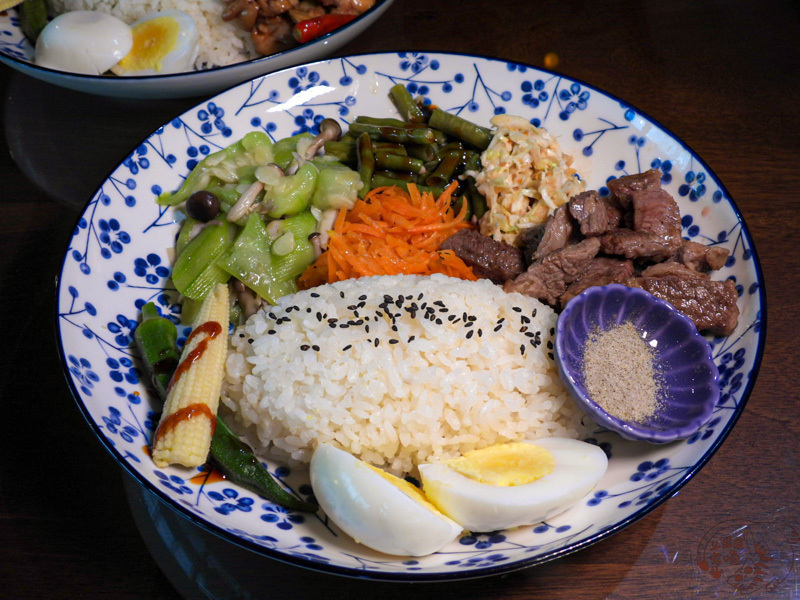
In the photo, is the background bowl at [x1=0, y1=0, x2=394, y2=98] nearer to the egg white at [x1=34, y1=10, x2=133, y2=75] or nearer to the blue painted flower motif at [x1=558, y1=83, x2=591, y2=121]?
the egg white at [x1=34, y1=10, x2=133, y2=75]

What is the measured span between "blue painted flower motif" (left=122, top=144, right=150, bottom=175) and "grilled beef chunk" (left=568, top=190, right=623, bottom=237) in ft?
6.47

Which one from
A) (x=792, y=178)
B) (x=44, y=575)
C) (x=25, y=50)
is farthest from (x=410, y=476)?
(x=25, y=50)

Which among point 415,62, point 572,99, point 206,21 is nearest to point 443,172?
point 415,62

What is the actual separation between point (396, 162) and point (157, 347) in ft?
4.70

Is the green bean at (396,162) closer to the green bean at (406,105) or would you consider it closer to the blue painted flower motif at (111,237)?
the green bean at (406,105)

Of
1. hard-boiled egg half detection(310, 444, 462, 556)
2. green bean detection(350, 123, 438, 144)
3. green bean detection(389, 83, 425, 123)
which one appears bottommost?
hard-boiled egg half detection(310, 444, 462, 556)

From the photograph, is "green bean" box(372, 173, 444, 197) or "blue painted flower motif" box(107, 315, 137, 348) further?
"green bean" box(372, 173, 444, 197)

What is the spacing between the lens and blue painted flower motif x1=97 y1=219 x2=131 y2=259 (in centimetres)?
265

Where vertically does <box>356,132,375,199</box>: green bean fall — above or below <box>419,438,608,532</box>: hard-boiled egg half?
above

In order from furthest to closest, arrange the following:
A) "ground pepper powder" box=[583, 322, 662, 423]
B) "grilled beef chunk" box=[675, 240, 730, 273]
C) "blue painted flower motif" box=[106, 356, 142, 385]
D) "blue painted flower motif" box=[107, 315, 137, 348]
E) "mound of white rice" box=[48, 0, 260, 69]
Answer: "mound of white rice" box=[48, 0, 260, 69]
"grilled beef chunk" box=[675, 240, 730, 273]
"blue painted flower motif" box=[107, 315, 137, 348]
"blue painted flower motif" box=[106, 356, 142, 385]
"ground pepper powder" box=[583, 322, 662, 423]

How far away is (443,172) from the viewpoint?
3139mm

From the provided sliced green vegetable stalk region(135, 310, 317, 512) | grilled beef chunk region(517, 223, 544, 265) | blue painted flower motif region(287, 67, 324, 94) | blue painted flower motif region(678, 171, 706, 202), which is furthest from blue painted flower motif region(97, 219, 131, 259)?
blue painted flower motif region(678, 171, 706, 202)

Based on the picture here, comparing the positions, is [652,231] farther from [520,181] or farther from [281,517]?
[281,517]

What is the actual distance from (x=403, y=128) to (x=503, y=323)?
3.96 feet
